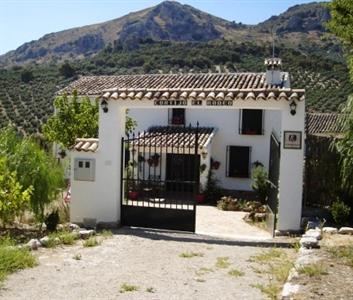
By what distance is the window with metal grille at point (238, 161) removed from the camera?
2358 cm

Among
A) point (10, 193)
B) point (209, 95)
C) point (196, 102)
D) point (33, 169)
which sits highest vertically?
point (209, 95)

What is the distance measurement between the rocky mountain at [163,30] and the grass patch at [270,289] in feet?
354

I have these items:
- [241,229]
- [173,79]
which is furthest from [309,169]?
[173,79]

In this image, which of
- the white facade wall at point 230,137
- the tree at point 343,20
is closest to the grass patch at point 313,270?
the tree at point 343,20

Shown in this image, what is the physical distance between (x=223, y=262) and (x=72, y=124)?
36.4 feet

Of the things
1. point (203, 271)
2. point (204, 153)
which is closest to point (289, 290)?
point (203, 271)

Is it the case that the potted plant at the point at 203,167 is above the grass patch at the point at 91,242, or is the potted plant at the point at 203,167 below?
above

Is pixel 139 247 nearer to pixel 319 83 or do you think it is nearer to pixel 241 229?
pixel 241 229

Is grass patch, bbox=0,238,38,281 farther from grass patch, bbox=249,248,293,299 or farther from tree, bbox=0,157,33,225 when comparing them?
grass patch, bbox=249,248,293,299

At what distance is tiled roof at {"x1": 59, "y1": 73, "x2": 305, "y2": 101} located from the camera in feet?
36.5

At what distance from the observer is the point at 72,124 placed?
18.0 meters

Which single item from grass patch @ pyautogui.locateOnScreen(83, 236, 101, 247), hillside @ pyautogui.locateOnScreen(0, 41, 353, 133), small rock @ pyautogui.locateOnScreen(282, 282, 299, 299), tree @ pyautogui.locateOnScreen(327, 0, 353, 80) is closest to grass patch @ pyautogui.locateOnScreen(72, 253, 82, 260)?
grass patch @ pyautogui.locateOnScreen(83, 236, 101, 247)

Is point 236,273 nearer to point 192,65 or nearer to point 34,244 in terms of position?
point 34,244

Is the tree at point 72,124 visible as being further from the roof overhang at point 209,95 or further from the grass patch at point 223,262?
the grass patch at point 223,262
